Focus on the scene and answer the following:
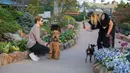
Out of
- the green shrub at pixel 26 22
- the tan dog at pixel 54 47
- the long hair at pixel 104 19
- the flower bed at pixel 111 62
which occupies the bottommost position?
the green shrub at pixel 26 22

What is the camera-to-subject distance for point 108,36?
1062 centimetres

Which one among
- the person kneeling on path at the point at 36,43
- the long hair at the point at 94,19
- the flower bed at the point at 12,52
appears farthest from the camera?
the person kneeling on path at the point at 36,43

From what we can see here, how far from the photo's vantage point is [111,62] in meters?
7.99

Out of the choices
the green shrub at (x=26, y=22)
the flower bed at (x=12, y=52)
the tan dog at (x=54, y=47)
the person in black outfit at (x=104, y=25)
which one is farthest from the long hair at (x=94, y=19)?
the green shrub at (x=26, y=22)

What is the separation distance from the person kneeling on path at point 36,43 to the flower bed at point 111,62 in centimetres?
244

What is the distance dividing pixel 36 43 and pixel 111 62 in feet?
12.9

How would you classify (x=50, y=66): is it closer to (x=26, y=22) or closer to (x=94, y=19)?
(x=94, y=19)

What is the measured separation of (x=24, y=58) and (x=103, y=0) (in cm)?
4325

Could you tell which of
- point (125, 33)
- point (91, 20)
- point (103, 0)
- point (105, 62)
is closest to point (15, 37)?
point (91, 20)

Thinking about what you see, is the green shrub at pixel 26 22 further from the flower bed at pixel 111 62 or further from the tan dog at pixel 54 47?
the flower bed at pixel 111 62

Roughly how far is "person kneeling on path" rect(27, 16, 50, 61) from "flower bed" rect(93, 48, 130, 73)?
244 cm

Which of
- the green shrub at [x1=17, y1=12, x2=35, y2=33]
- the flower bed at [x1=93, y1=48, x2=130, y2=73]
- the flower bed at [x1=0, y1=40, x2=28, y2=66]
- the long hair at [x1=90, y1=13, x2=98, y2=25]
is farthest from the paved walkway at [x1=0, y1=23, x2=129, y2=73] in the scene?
the green shrub at [x1=17, y1=12, x2=35, y2=33]

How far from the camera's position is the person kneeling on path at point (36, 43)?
11.1 metres

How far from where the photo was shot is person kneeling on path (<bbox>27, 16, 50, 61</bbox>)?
36.6 ft
